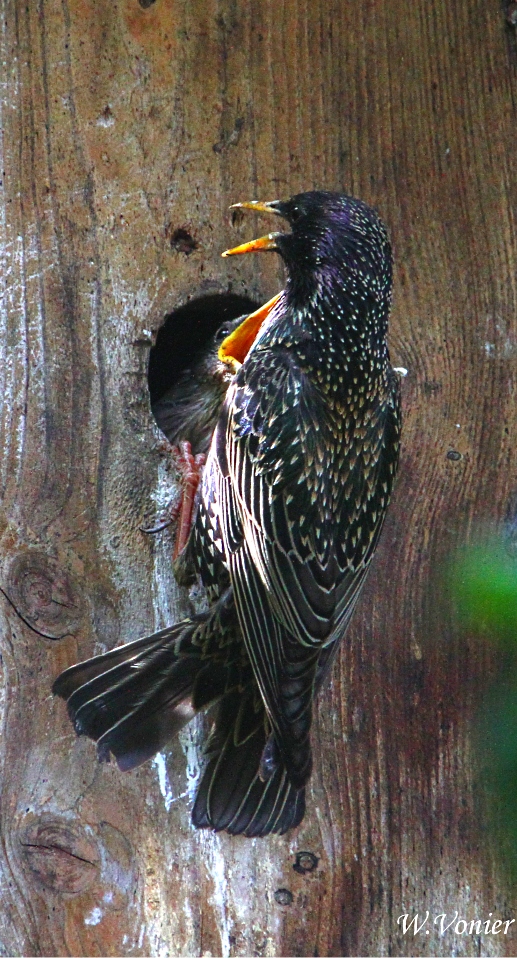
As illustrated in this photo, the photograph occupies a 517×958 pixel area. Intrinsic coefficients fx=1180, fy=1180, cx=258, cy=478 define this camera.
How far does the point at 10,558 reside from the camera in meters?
2.67

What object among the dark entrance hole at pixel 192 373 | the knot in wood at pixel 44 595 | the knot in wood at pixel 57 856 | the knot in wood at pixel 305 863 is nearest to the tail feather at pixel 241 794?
the knot in wood at pixel 305 863

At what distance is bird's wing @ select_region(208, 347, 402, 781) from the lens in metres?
2.53

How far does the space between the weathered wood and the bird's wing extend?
9.9 inches

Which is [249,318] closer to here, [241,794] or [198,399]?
[198,399]

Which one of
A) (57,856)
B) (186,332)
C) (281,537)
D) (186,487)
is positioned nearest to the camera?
(57,856)

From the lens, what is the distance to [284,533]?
2637 millimetres

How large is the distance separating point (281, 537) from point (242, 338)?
86 centimetres

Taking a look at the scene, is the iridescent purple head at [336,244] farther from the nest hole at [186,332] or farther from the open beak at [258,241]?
the nest hole at [186,332]

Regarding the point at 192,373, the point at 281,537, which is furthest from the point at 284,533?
the point at 192,373

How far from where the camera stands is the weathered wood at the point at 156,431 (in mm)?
2621

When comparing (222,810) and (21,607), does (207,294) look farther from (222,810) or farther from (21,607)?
(222,810)

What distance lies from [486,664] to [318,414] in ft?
2.48

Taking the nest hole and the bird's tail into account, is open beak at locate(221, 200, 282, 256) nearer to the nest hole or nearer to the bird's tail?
the nest hole

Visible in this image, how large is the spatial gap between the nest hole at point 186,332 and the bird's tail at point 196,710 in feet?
2.78
